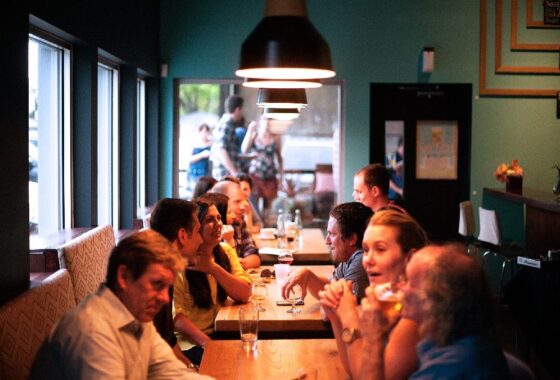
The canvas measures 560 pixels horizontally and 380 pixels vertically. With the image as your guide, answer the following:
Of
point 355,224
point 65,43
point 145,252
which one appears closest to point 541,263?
point 355,224

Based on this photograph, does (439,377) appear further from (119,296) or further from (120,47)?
(120,47)

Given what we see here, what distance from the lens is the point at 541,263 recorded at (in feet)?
18.8

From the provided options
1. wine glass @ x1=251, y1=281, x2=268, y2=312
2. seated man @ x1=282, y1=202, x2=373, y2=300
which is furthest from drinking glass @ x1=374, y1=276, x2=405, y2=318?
wine glass @ x1=251, y1=281, x2=268, y2=312

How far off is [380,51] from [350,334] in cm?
624

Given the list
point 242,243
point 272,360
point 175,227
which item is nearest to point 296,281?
point 175,227

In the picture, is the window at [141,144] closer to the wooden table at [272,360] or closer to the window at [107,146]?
the window at [107,146]

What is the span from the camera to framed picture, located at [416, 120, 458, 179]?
28.9 feet

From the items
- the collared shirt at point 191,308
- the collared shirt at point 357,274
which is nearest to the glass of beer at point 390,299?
the collared shirt at point 357,274

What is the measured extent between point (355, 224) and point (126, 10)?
12.0ft

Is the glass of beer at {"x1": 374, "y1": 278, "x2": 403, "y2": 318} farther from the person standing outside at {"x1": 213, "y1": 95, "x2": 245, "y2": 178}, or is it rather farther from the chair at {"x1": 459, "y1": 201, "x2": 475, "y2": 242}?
the person standing outside at {"x1": 213, "y1": 95, "x2": 245, "y2": 178}

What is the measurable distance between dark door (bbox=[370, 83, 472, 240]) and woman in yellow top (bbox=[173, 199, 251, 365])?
4.72 meters

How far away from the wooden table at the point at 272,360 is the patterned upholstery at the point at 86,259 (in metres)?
0.92

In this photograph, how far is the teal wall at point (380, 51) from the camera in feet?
28.4

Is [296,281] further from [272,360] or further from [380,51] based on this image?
[380,51]
